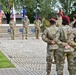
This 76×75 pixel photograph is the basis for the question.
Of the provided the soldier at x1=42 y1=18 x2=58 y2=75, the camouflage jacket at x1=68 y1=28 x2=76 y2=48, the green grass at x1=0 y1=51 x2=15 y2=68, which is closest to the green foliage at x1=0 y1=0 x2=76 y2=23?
the green grass at x1=0 y1=51 x2=15 y2=68

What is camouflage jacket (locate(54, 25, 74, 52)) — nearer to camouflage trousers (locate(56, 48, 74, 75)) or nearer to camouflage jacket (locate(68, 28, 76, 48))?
camouflage jacket (locate(68, 28, 76, 48))

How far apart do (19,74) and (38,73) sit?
0.68m

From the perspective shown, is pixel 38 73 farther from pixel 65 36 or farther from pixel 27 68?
pixel 65 36

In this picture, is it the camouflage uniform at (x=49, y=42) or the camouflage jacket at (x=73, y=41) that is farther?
the camouflage uniform at (x=49, y=42)


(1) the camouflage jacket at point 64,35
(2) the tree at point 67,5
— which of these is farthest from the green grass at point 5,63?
(2) the tree at point 67,5

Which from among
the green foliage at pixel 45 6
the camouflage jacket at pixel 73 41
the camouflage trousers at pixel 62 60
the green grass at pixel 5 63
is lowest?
the green foliage at pixel 45 6

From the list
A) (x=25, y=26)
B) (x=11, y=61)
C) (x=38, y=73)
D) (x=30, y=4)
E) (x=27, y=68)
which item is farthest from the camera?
(x=30, y=4)

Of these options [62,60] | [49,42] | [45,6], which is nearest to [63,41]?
[62,60]

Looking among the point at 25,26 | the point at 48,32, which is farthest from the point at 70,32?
the point at 25,26

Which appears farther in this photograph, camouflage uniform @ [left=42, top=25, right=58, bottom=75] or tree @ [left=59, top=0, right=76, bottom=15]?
tree @ [left=59, top=0, right=76, bottom=15]

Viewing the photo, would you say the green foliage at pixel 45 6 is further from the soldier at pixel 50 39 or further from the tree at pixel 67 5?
the soldier at pixel 50 39

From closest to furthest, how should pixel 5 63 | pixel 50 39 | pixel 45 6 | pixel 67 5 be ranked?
pixel 50 39 < pixel 5 63 < pixel 45 6 < pixel 67 5

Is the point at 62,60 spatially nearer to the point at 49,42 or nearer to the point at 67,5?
the point at 49,42

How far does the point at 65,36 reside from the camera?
35.3 ft
